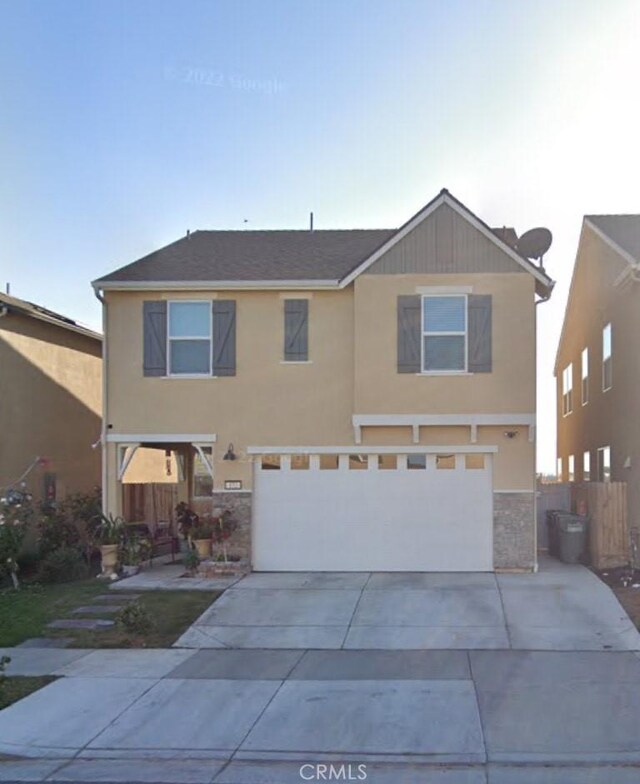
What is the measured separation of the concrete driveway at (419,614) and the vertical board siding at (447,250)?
223 inches

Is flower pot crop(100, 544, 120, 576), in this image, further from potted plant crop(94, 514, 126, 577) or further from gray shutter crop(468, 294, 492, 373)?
gray shutter crop(468, 294, 492, 373)

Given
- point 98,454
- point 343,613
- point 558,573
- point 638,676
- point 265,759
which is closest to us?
point 265,759

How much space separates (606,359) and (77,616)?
12414 mm

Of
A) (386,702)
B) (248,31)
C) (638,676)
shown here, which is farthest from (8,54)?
(638,676)

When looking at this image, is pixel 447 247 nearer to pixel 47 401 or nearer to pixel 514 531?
pixel 514 531

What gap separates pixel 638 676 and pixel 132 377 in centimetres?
1087

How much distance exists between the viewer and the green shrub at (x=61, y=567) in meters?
15.2

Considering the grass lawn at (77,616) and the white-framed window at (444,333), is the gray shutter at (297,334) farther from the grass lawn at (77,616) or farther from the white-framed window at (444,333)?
the grass lawn at (77,616)

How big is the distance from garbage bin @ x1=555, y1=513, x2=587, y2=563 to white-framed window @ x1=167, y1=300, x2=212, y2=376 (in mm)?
7530

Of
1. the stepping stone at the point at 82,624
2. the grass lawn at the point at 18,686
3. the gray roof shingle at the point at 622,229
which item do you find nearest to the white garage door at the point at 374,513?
the stepping stone at the point at 82,624

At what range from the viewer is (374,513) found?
15562mm

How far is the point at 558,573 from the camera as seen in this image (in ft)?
48.3

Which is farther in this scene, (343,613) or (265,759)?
(343,613)

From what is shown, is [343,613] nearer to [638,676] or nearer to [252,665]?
[252,665]
